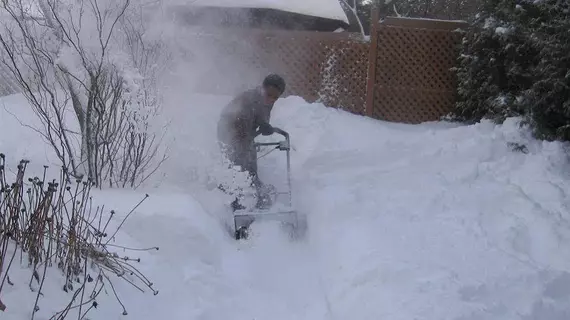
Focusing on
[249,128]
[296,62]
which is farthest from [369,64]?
[249,128]

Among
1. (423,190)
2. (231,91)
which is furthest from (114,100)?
(231,91)

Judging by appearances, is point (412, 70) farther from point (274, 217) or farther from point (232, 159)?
point (274, 217)

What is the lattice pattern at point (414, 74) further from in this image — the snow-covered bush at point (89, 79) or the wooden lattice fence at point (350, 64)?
the snow-covered bush at point (89, 79)

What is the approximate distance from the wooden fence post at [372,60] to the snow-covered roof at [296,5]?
2.23m

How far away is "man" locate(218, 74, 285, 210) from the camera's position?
5734 millimetres

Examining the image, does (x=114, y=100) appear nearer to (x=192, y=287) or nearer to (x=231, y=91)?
(x=192, y=287)

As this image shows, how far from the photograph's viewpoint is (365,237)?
477 centimetres

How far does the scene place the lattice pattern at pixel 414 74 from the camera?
850 cm

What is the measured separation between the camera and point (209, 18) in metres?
9.73

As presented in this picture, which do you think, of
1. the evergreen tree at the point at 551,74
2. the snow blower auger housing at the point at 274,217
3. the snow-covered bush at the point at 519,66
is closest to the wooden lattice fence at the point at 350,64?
the snow-covered bush at the point at 519,66

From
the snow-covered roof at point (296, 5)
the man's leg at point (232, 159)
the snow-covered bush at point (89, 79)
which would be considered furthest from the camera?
the snow-covered roof at point (296, 5)

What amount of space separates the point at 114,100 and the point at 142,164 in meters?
Result: 0.83

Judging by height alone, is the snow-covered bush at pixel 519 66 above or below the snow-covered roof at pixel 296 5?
below

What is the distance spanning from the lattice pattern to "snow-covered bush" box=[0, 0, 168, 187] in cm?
435
